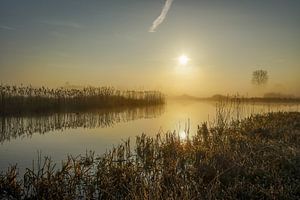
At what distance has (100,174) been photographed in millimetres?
6875

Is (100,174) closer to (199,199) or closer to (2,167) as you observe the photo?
(199,199)

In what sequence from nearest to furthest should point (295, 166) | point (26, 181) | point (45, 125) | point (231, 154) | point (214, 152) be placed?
point (26, 181)
point (295, 166)
point (231, 154)
point (214, 152)
point (45, 125)

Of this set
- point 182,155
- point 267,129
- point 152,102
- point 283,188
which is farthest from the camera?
point 152,102

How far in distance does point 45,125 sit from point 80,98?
40.4 ft

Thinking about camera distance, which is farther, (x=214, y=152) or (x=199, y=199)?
(x=214, y=152)

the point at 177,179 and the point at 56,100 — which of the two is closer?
the point at 177,179

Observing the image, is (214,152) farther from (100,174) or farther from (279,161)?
(100,174)

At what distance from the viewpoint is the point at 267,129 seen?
1413 centimetres

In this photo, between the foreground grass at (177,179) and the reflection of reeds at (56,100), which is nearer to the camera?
the foreground grass at (177,179)

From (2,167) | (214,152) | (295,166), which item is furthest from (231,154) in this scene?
(2,167)

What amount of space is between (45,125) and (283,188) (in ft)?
50.4

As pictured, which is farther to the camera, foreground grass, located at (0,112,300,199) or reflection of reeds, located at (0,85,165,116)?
reflection of reeds, located at (0,85,165,116)

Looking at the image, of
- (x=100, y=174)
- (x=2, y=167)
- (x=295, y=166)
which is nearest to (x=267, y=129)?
(x=295, y=166)

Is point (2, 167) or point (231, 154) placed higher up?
point (231, 154)
